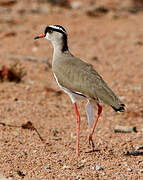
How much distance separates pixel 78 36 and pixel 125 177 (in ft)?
30.2

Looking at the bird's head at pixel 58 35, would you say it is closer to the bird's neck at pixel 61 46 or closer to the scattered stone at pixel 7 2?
the bird's neck at pixel 61 46

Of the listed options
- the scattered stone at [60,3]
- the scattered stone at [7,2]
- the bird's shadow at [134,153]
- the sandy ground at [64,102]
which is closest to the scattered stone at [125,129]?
the sandy ground at [64,102]

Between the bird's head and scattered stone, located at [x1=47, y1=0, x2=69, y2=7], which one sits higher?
the bird's head

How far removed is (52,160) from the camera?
5.43 metres

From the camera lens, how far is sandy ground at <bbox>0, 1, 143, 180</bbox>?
528 cm

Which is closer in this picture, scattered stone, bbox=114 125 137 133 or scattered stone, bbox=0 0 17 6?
scattered stone, bbox=114 125 137 133

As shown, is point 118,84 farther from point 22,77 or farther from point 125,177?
point 125,177

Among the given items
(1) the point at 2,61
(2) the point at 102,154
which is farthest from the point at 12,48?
(2) the point at 102,154

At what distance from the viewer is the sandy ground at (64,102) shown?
17.3 ft

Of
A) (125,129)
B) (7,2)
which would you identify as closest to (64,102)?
(125,129)

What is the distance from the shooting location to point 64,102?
8594 millimetres

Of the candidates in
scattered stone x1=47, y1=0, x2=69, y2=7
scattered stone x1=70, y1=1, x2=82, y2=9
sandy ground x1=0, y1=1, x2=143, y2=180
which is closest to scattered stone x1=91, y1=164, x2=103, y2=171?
sandy ground x1=0, y1=1, x2=143, y2=180

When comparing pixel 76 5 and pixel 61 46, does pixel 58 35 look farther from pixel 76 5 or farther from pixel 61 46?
pixel 76 5

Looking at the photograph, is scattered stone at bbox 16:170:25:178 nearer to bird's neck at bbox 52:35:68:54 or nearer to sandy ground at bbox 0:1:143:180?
sandy ground at bbox 0:1:143:180
